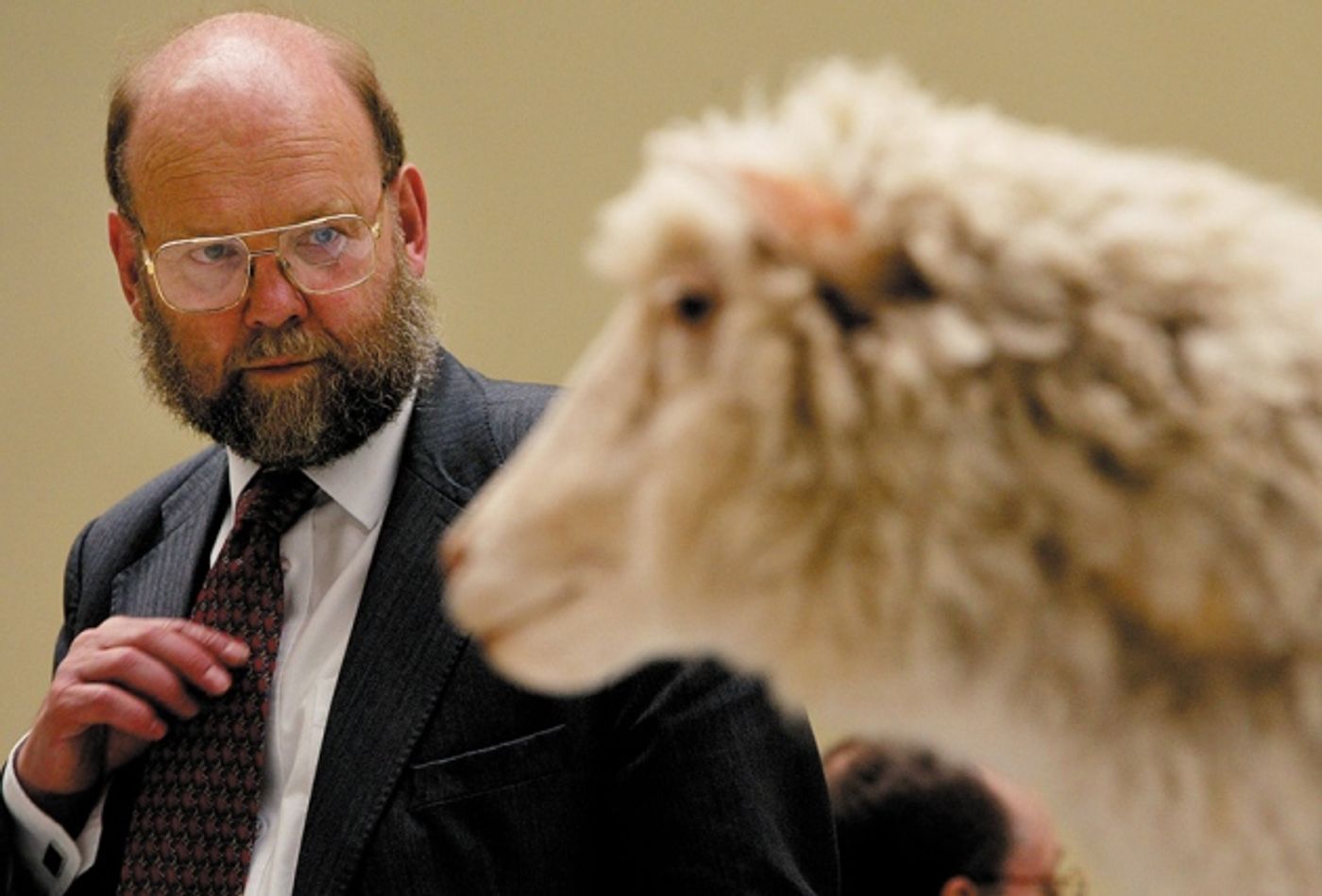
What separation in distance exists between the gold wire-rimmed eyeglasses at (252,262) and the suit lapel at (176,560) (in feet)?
0.78

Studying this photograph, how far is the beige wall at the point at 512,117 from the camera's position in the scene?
6.12 ft

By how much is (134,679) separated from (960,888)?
83cm

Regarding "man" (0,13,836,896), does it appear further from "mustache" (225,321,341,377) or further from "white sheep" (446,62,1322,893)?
"white sheep" (446,62,1322,893)

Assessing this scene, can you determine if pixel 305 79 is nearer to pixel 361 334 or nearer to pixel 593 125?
pixel 361 334

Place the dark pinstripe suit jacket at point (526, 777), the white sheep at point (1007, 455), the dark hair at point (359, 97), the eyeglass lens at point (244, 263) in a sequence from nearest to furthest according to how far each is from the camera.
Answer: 1. the white sheep at point (1007, 455)
2. the dark pinstripe suit jacket at point (526, 777)
3. the eyeglass lens at point (244, 263)
4. the dark hair at point (359, 97)

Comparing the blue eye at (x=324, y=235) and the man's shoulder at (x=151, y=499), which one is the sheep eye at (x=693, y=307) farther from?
the man's shoulder at (x=151, y=499)

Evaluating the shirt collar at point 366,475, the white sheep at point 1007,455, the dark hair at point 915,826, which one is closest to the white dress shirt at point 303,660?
the shirt collar at point 366,475

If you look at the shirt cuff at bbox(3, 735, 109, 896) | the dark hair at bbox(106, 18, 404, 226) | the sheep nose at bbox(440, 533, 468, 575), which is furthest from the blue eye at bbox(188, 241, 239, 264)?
the sheep nose at bbox(440, 533, 468, 575)

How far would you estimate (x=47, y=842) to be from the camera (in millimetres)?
1399

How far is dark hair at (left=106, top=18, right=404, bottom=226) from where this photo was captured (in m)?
1.44

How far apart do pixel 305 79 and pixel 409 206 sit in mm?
207

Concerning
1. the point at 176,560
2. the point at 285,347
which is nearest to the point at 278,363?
the point at 285,347

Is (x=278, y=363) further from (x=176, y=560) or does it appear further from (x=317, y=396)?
(x=176, y=560)

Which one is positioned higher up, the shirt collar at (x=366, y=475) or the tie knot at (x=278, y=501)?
the shirt collar at (x=366, y=475)
